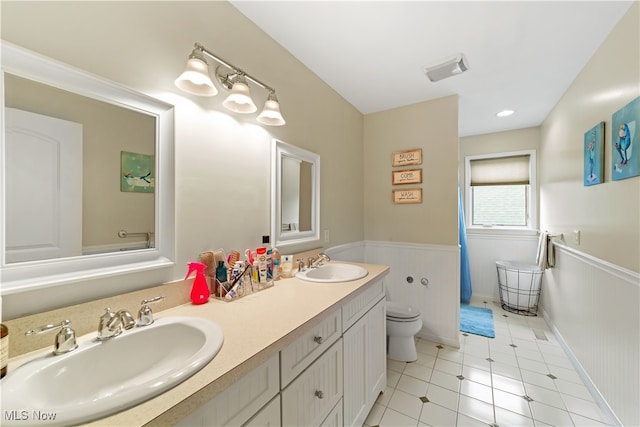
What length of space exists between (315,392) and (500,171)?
378 cm

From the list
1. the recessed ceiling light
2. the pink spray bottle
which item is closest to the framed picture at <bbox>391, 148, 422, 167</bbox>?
the recessed ceiling light

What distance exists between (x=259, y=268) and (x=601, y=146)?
A: 7.45ft

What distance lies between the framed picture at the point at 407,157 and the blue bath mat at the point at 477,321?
185 cm

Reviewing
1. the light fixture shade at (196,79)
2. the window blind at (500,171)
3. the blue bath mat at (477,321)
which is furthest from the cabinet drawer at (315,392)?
the window blind at (500,171)

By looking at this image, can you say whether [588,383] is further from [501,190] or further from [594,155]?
[501,190]

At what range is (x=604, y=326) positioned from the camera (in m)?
1.54

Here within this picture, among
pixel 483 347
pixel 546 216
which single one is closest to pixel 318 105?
pixel 483 347

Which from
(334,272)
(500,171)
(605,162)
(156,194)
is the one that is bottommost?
(334,272)

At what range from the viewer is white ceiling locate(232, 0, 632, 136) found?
1.35m

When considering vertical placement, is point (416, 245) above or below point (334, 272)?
above

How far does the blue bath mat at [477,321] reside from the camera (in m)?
2.55

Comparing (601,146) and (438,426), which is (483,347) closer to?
(438,426)

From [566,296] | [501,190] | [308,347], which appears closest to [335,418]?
[308,347]

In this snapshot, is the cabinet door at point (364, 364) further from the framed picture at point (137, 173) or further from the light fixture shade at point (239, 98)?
the light fixture shade at point (239, 98)
